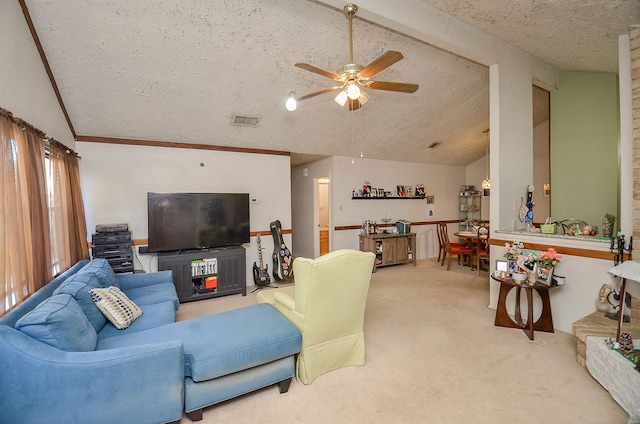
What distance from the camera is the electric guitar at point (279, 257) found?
4922 millimetres

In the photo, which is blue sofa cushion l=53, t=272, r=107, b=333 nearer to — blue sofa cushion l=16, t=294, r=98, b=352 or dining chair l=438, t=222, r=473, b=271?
blue sofa cushion l=16, t=294, r=98, b=352

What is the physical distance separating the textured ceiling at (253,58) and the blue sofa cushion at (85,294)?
2171 millimetres

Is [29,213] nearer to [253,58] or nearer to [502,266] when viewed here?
[253,58]

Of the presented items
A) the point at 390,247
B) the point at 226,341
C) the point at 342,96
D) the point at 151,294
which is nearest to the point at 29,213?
the point at 151,294

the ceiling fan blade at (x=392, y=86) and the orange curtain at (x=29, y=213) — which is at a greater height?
the ceiling fan blade at (x=392, y=86)

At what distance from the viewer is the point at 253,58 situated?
3186 millimetres

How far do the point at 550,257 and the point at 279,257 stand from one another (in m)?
3.62

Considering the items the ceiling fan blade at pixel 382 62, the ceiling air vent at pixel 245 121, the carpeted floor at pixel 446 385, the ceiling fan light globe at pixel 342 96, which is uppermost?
the ceiling air vent at pixel 245 121

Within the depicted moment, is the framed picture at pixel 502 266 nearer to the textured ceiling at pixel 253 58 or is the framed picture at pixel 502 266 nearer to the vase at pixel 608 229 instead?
the vase at pixel 608 229

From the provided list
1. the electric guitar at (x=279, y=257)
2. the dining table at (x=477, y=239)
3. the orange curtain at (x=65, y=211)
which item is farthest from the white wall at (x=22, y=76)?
the dining table at (x=477, y=239)

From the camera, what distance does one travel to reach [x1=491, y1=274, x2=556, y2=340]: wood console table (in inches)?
114

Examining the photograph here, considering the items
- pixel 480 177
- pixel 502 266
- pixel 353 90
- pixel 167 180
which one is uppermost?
pixel 353 90

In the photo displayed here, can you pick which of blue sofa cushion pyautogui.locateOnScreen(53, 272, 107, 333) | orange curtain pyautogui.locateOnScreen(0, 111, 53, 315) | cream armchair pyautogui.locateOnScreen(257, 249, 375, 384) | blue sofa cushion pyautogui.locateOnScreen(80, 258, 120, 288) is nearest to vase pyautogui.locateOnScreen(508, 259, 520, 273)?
cream armchair pyautogui.locateOnScreen(257, 249, 375, 384)

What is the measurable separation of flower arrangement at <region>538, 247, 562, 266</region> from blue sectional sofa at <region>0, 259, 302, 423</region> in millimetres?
2578
